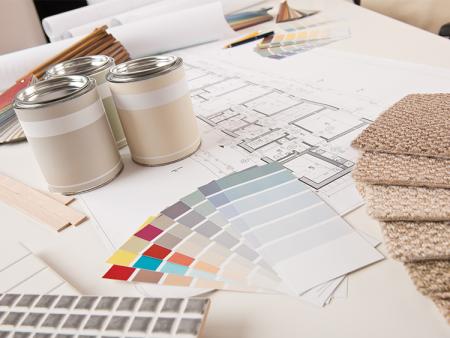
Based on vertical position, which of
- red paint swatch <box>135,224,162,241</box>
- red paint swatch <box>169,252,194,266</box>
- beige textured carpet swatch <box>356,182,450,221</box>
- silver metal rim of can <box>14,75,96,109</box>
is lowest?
red paint swatch <box>135,224,162,241</box>

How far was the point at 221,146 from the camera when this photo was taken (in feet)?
2.19

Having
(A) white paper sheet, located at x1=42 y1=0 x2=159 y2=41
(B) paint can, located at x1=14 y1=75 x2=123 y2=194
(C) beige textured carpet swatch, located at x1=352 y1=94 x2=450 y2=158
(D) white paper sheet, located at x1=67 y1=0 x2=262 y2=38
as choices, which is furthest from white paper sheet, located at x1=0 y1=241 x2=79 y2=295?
(A) white paper sheet, located at x1=42 y1=0 x2=159 y2=41

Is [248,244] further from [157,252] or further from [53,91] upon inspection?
[53,91]

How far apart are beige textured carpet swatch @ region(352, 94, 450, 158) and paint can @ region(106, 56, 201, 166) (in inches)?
9.6

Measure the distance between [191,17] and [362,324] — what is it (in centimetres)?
105

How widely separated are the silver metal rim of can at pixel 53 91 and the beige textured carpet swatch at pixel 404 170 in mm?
361

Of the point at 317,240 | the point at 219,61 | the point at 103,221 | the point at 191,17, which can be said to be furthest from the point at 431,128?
the point at 191,17

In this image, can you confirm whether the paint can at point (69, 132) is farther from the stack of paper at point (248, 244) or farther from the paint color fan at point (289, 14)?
the paint color fan at point (289, 14)

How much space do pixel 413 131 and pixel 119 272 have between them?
37 cm

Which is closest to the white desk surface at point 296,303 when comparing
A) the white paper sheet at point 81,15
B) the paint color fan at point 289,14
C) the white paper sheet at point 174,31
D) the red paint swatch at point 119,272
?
the red paint swatch at point 119,272

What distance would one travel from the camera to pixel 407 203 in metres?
0.42

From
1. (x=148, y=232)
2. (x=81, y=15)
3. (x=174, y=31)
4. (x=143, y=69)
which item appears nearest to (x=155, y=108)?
(x=143, y=69)

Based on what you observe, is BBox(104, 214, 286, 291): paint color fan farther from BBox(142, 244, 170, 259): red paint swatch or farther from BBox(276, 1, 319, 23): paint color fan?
BBox(276, 1, 319, 23): paint color fan

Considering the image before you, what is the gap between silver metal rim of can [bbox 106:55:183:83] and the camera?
0.58 meters
